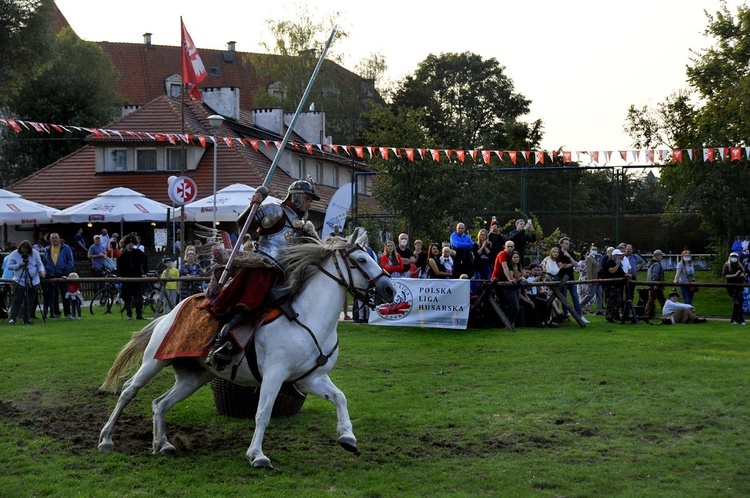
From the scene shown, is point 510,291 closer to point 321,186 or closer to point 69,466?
point 69,466

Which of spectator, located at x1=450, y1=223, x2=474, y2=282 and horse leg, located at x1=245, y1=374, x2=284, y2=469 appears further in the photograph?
spectator, located at x1=450, y1=223, x2=474, y2=282

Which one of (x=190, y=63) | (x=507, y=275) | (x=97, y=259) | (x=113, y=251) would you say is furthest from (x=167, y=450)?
(x=113, y=251)

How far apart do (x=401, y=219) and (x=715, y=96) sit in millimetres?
10940

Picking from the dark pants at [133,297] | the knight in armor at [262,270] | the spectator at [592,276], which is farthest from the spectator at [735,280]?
the knight in armor at [262,270]

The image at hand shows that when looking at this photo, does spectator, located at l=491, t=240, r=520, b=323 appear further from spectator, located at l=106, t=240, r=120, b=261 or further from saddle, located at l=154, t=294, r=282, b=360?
spectator, located at l=106, t=240, r=120, b=261

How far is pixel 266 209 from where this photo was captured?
29.2 feet

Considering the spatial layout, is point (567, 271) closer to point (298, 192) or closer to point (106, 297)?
point (106, 297)

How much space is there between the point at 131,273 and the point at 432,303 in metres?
7.35

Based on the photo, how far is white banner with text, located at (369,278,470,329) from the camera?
19.3 metres

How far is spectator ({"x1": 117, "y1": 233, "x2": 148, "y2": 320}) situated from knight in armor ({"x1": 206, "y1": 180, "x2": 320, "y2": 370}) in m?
12.7

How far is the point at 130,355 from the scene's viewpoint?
376 inches

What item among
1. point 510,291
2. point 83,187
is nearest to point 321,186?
point 83,187

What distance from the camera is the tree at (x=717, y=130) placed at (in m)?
27.7

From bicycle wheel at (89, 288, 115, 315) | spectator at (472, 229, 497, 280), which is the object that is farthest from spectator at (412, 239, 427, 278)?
bicycle wheel at (89, 288, 115, 315)
